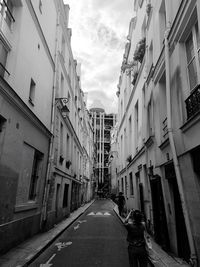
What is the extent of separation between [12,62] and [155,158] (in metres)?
6.04

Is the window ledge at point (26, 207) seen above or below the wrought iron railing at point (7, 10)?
below

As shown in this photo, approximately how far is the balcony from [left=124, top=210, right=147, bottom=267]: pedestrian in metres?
2.57

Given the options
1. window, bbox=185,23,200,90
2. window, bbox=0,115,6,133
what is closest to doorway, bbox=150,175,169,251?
window, bbox=185,23,200,90

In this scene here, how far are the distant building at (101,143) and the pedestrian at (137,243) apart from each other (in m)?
56.9

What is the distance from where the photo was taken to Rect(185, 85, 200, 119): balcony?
4644 millimetres

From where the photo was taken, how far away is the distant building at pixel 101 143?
202ft

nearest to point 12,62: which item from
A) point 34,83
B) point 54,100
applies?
point 34,83

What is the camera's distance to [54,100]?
11336 mm

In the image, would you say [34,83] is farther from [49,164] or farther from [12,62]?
[49,164]

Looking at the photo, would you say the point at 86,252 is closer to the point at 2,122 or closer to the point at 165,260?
the point at 165,260

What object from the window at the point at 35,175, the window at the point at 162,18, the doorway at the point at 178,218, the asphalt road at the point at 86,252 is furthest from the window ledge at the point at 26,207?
the window at the point at 162,18

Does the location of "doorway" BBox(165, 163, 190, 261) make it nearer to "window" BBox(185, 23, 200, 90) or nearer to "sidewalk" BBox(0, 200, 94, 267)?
"window" BBox(185, 23, 200, 90)

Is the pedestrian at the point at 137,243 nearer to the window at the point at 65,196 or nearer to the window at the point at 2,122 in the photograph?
the window at the point at 2,122

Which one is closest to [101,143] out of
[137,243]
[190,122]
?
[190,122]
